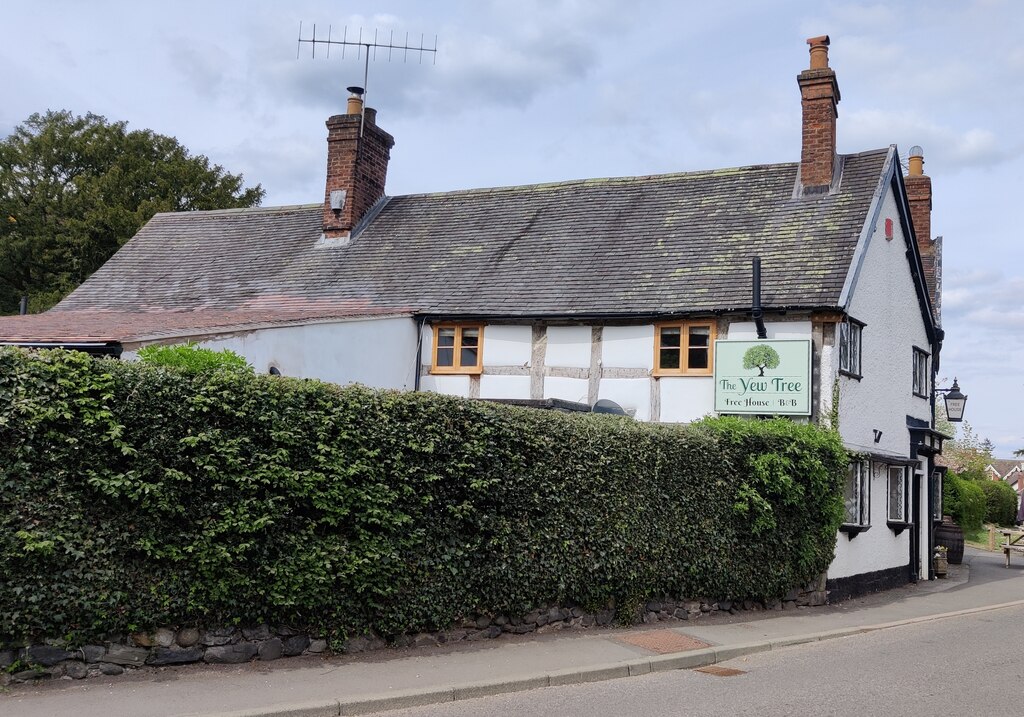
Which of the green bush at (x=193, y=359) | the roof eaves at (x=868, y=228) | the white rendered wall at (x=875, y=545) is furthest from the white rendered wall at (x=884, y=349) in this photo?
the green bush at (x=193, y=359)

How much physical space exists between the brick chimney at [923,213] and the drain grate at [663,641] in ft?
52.0

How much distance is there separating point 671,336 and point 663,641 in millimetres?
7210

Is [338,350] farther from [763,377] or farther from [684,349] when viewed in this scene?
[763,377]

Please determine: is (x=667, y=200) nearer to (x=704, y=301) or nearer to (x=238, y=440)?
(x=704, y=301)

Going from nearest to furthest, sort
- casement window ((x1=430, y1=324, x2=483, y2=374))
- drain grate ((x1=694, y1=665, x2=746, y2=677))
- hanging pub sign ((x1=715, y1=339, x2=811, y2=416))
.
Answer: drain grate ((x1=694, y1=665, x2=746, y2=677)), hanging pub sign ((x1=715, y1=339, x2=811, y2=416)), casement window ((x1=430, y1=324, x2=483, y2=374))

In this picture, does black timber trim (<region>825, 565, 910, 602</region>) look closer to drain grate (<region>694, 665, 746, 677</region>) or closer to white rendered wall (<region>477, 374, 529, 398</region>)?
drain grate (<region>694, 665, 746, 677</region>)

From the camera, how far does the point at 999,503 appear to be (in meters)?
43.6

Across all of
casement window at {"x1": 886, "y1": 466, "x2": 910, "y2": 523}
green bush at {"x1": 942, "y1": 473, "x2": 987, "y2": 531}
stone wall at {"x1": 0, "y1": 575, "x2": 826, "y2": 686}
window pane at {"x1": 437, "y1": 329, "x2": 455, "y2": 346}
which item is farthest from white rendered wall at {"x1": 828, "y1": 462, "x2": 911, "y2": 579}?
green bush at {"x1": 942, "y1": 473, "x2": 987, "y2": 531}

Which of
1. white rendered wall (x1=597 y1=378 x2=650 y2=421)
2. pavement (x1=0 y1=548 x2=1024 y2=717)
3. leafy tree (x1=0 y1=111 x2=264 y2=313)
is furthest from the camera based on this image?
leafy tree (x1=0 y1=111 x2=264 y2=313)

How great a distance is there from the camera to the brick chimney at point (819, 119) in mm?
18797

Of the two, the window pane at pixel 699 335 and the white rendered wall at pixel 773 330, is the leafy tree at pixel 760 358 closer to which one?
the white rendered wall at pixel 773 330

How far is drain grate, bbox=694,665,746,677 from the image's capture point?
386 inches

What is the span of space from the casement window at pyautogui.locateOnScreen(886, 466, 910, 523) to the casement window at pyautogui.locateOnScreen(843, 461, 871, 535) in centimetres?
154

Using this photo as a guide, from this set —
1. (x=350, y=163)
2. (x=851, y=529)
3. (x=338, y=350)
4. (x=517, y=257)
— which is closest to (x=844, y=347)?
(x=851, y=529)
